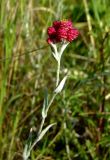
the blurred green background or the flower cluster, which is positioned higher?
the flower cluster

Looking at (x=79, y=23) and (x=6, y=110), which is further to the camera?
(x=79, y=23)

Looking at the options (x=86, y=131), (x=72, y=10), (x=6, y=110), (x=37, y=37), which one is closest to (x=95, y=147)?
(x=86, y=131)

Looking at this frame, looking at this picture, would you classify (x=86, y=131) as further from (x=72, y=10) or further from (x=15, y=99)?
(x=72, y=10)

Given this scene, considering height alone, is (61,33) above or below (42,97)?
above

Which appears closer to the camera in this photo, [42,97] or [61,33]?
[61,33]

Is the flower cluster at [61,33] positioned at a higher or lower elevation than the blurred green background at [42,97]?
higher

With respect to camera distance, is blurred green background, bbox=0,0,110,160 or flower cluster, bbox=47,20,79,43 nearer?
flower cluster, bbox=47,20,79,43

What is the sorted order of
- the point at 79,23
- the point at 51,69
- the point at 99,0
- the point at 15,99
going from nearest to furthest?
1. the point at 15,99
2. the point at 51,69
3. the point at 99,0
4. the point at 79,23

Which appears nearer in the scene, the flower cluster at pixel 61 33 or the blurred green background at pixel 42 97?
the flower cluster at pixel 61 33
